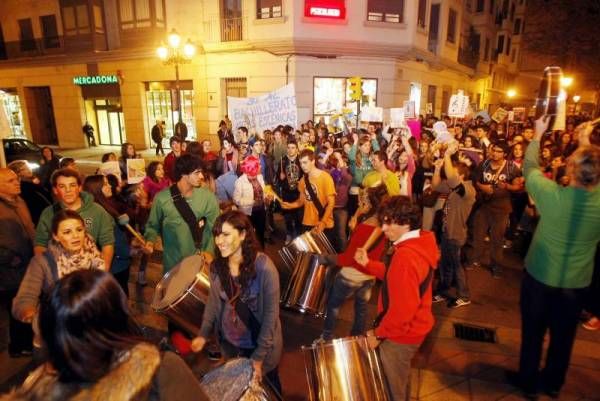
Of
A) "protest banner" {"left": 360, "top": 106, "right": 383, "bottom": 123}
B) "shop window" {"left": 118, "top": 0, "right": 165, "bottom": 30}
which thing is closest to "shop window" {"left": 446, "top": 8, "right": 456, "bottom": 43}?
"protest banner" {"left": 360, "top": 106, "right": 383, "bottom": 123}

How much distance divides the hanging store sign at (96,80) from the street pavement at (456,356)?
19533 millimetres

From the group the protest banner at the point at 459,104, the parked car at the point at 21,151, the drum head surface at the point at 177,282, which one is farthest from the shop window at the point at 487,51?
the drum head surface at the point at 177,282

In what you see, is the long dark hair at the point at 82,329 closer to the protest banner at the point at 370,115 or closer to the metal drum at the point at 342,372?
the metal drum at the point at 342,372

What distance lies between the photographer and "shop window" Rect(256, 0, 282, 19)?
1697 cm

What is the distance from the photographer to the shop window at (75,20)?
21464 mm

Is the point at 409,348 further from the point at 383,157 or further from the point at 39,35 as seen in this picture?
the point at 39,35

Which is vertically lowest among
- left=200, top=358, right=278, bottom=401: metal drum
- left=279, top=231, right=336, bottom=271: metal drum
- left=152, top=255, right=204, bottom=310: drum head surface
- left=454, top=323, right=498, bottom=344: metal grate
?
left=454, top=323, right=498, bottom=344: metal grate

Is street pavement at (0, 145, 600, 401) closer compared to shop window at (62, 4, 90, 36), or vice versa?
street pavement at (0, 145, 600, 401)

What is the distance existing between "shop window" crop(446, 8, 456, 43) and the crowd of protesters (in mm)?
18954

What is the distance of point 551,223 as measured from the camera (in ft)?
9.56

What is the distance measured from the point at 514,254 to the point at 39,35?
92.1 feet

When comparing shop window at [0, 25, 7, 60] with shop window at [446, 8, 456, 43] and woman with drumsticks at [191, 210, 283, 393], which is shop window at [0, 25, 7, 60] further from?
woman with drumsticks at [191, 210, 283, 393]

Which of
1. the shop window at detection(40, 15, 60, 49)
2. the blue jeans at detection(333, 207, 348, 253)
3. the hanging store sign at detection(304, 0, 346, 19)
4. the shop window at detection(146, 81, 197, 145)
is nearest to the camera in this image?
the blue jeans at detection(333, 207, 348, 253)

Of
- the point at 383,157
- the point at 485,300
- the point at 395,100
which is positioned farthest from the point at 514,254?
the point at 395,100
